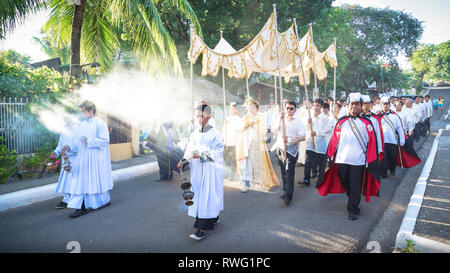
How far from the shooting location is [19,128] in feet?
25.5

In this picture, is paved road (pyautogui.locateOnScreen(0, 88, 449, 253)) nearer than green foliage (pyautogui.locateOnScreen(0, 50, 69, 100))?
Yes

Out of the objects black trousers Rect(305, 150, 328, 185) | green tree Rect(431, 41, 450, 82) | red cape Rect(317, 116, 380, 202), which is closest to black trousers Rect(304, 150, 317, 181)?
black trousers Rect(305, 150, 328, 185)

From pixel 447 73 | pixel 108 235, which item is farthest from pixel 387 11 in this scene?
pixel 447 73

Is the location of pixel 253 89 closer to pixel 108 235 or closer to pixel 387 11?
pixel 108 235

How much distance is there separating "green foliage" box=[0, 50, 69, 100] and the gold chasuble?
5473mm

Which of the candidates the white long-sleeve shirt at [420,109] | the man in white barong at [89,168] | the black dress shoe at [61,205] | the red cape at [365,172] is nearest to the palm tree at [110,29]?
the man in white barong at [89,168]

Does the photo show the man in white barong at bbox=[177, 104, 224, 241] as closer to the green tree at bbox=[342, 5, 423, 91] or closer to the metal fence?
→ the metal fence

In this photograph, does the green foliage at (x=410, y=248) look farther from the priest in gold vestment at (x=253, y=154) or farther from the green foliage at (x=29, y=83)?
the green foliage at (x=29, y=83)

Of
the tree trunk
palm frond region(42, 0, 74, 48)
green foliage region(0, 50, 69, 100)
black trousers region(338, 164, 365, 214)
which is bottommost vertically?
black trousers region(338, 164, 365, 214)

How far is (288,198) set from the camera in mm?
5254

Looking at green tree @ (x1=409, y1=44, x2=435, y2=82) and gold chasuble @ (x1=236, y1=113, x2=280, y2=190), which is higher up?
green tree @ (x1=409, y1=44, x2=435, y2=82)

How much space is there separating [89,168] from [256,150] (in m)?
3.51

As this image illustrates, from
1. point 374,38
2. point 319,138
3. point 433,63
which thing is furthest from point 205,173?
point 433,63

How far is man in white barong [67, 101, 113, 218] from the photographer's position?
5.06 metres
